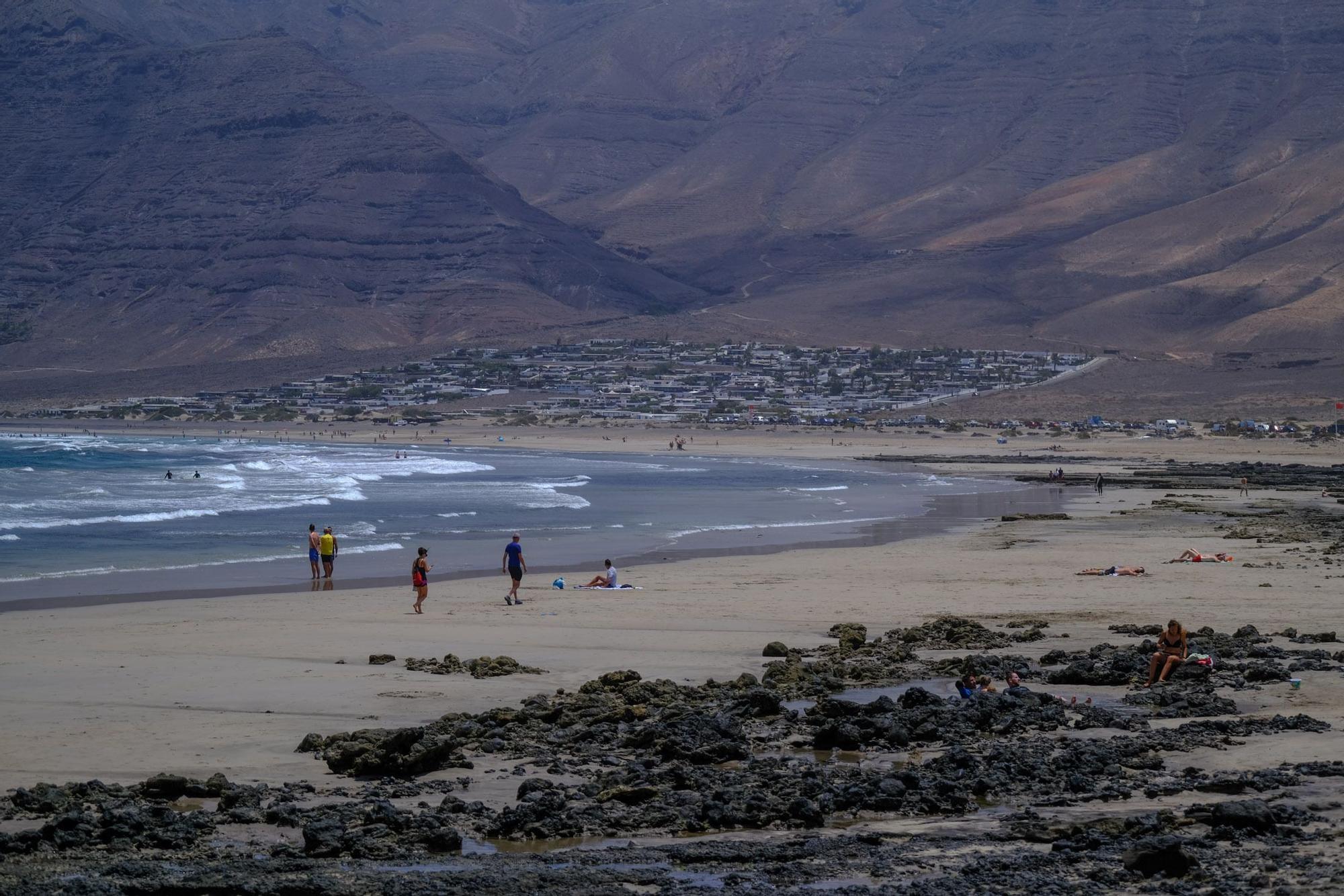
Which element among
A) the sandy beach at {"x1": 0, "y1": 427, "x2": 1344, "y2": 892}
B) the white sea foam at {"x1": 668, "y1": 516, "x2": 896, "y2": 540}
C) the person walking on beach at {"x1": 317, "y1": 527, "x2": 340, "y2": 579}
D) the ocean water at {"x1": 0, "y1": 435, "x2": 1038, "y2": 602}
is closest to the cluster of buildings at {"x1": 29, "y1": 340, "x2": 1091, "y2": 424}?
the ocean water at {"x1": 0, "y1": 435, "x2": 1038, "y2": 602}

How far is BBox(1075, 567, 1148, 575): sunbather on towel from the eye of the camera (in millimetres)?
26398

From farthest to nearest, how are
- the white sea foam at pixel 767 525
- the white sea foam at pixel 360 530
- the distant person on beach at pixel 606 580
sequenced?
the white sea foam at pixel 767 525 → the white sea foam at pixel 360 530 → the distant person on beach at pixel 606 580

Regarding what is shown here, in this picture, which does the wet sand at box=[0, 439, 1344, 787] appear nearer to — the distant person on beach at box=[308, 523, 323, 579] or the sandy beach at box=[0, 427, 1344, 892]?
the sandy beach at box=[0, 427, 1344, 892]

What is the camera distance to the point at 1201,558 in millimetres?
28281

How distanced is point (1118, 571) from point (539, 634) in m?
11.1

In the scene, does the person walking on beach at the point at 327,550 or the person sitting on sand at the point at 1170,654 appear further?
the person walking on beach at the point at 327,550

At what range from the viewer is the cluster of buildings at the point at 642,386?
416ft

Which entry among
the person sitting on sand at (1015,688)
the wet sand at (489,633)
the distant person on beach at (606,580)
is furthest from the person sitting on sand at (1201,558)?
the person sitting on sand at (1015,688)

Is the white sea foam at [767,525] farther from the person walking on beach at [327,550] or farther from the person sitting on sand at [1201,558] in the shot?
the person sitting on sand at [1201,558]

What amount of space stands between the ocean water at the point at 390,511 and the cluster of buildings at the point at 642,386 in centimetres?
4704

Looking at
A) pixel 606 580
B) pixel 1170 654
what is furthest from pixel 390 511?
pixel 1170 654

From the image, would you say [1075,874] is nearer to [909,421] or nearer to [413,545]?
[413,545]

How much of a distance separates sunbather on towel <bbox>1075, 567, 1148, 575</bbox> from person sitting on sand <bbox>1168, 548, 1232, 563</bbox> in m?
1.46

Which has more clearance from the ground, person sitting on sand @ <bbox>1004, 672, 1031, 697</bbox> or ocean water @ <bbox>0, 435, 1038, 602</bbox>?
ocean water @ <bbox>0, 435, 1038, 602</bbox>
